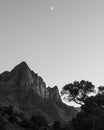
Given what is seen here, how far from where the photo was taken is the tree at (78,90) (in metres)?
66.3

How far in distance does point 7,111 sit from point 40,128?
68.6 feet

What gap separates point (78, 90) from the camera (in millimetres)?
67000

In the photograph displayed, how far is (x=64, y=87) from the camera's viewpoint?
68812 mm

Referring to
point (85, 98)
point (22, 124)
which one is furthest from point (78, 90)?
point (22, 124)

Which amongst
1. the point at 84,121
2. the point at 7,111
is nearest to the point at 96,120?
the point at 84,121

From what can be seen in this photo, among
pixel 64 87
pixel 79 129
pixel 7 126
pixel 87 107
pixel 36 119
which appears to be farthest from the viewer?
pixel 36 119

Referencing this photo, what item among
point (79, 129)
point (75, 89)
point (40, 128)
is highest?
point (75, 89)

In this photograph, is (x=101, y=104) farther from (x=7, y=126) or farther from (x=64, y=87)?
(x=7, y=126)

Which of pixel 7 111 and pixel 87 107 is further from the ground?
pixel 7 111

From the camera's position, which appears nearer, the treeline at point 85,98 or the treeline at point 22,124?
the treeline at point 85,98

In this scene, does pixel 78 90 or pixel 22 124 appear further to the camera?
pixel 22 124

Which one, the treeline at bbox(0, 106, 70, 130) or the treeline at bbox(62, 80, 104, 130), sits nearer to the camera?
the treeline at bbox(62, 80, 104, 130)

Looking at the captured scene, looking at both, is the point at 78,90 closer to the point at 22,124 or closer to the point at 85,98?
the point at 85,98

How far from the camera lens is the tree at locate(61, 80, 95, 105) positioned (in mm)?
66312
